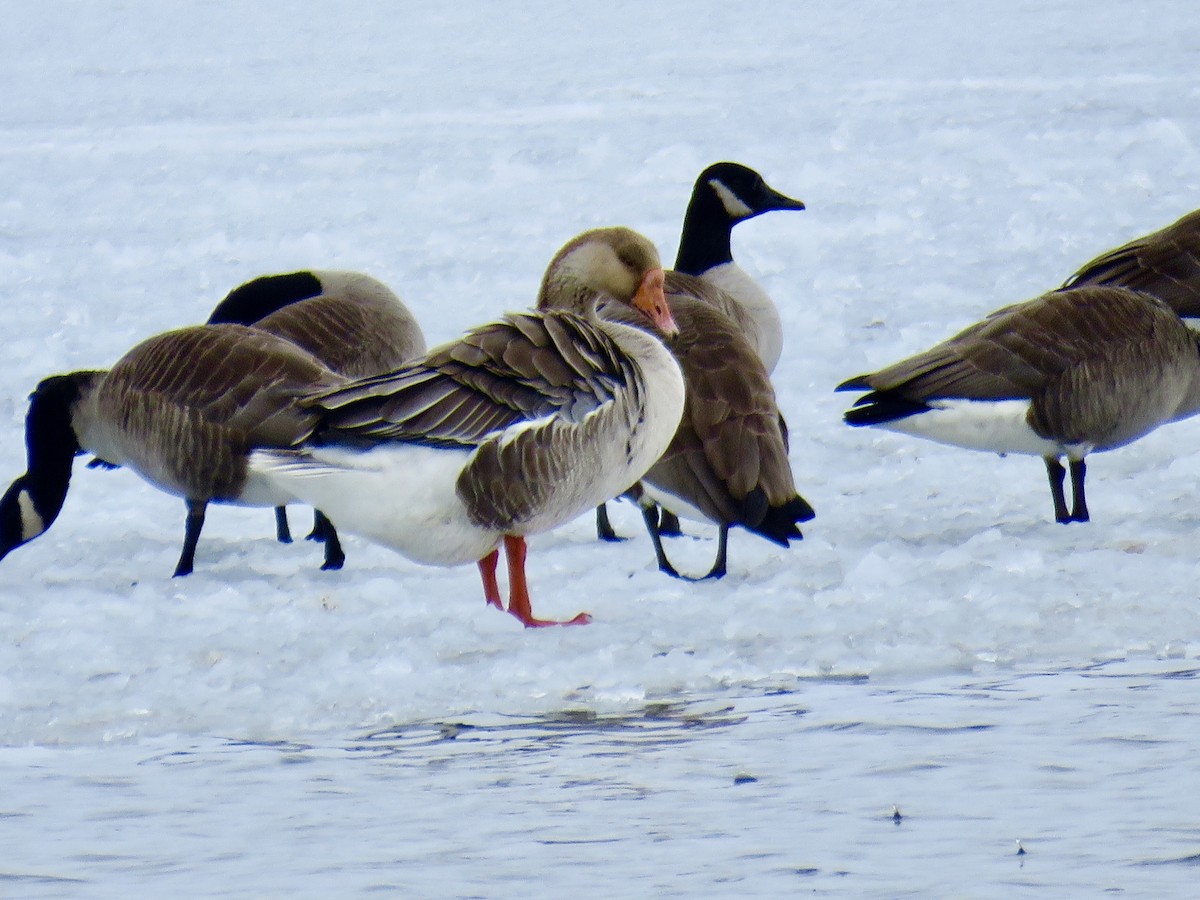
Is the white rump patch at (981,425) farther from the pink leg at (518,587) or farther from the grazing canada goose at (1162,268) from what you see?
the pink leg at (518,587)

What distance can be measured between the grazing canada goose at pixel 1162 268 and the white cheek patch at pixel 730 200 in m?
1.82

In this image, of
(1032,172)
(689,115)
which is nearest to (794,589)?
(1032,172)

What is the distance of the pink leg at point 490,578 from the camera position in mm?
5219

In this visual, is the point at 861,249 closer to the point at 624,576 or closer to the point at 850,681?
the point at 624,576

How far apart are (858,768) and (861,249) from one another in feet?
25.7

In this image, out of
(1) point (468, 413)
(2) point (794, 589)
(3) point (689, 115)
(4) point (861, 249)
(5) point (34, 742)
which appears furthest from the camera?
(3) point (689, 115)

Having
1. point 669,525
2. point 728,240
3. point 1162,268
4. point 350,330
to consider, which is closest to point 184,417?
point 350,330

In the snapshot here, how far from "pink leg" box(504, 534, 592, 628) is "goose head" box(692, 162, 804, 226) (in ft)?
12.0

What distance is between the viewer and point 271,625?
197 inches

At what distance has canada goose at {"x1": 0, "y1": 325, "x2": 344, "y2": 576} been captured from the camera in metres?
5.64

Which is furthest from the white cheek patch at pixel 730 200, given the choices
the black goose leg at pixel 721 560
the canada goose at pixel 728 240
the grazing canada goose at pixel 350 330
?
the black goose leg at pixel 721 560

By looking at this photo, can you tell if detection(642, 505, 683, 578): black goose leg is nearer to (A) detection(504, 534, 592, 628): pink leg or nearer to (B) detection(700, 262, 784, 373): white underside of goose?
(A) detection(504, 534, 592, 628): pink leg

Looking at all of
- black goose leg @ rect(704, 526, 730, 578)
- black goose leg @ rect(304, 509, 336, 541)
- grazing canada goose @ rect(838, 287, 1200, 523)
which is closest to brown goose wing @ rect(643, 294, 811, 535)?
black goose leg @ rect(704, 526, 730, 578)

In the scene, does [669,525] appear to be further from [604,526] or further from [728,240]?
[728,240]
